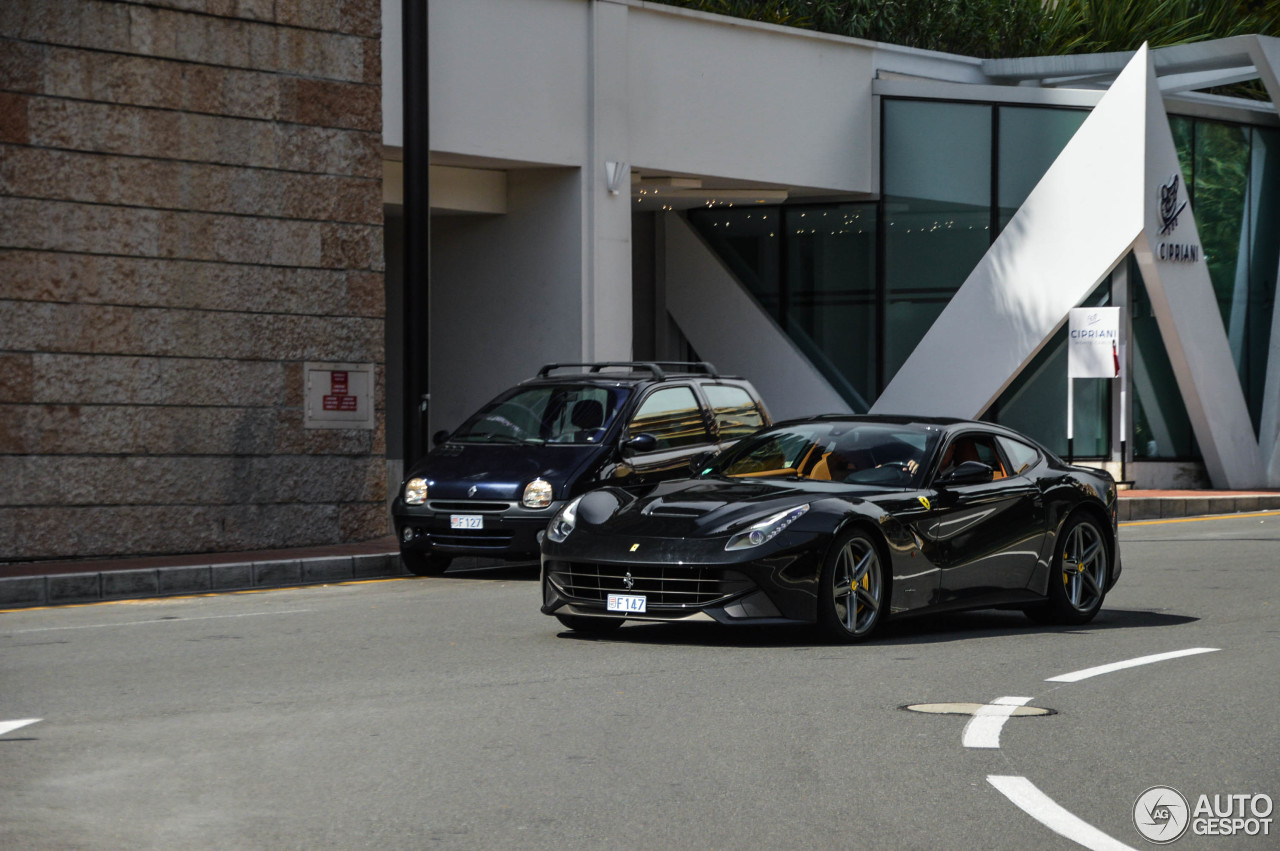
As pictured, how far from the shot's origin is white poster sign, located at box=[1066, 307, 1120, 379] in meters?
25.7

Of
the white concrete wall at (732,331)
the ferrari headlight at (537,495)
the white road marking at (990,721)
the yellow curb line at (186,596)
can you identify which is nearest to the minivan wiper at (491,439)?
the ferrari headlight at (537,495)

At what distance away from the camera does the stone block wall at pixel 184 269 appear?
15531mm

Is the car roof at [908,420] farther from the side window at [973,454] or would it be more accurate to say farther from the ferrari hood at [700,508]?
the ferrari hood at [700,508]

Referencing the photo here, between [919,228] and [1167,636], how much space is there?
18.8 meters

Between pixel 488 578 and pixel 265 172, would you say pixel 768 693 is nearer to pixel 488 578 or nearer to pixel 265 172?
pixel 488 578

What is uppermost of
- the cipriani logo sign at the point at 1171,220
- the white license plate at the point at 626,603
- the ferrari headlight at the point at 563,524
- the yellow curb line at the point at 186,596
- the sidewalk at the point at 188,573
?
the cipriani logo sign at the point at 1171,220

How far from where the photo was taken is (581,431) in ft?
50.5

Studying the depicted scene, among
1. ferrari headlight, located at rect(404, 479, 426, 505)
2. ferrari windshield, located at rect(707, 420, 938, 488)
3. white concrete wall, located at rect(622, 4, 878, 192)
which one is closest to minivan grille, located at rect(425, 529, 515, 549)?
ferrari headlight, located at rect(404, 479, 426, 505)

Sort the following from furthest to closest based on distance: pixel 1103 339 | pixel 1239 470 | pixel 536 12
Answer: pixel 1239 470
pixel 1103 339
pixel 536 12

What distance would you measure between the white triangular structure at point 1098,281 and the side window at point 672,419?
13.1 metres

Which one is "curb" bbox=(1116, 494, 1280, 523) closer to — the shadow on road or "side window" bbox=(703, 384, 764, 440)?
"side window" bbox=(703, 384, 764, 440)

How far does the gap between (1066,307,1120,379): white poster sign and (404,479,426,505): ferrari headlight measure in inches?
530

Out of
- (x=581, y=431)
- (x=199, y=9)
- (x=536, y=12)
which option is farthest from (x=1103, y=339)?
(x=199, y=9)

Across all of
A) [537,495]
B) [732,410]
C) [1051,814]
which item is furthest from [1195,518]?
[1051,814]
